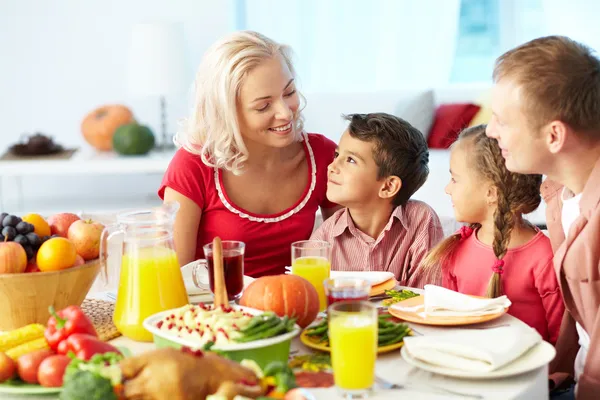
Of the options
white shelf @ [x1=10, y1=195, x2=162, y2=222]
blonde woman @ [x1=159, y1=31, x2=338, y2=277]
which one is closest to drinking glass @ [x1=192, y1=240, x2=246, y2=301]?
blonde woman @ [x1=159, y1=31, x2=338, y2=277]

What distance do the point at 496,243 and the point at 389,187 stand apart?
1.45ft

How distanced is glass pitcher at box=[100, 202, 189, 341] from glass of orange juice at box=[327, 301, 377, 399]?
0.42 m

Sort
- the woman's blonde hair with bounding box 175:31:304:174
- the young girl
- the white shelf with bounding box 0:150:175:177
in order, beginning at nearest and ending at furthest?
the young girl < the woman's blonde hair with bounding box 175:31:304:174 < the white shelf with bounding box 0:150:175:177

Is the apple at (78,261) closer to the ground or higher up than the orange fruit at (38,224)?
closer to the ground

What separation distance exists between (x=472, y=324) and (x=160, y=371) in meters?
0.71

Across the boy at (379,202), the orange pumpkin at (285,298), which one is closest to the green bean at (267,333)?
the orange pumpkin at (285,298)

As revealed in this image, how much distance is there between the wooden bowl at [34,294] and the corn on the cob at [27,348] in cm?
20

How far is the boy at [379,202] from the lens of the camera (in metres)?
2.31

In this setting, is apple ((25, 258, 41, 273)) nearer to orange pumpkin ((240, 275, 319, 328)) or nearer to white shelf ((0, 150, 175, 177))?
orange pumpkin ((240, 275, 319, 328))

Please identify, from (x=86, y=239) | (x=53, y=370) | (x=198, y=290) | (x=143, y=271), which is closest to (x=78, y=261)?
(x=86, y=239)

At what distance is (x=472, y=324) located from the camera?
1626mm

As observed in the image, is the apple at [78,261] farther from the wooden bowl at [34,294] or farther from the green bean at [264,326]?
the green bean at [264,326]

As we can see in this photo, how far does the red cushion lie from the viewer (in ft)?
16.6

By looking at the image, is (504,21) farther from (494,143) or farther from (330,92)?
(494,143)
